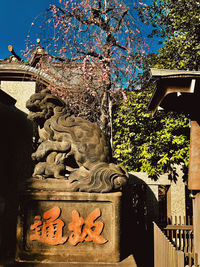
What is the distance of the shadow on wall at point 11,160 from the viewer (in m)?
4.73

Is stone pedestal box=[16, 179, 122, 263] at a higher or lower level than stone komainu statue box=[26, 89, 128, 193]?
lower

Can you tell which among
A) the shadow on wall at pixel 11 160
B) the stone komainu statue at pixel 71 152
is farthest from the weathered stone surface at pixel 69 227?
the shadow on wall at pixel 11 160

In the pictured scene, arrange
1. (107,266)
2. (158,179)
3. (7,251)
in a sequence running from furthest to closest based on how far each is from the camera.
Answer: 1. (158,179)
2. (7,251)
3. (107,266)

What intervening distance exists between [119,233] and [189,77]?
2365 millimetres

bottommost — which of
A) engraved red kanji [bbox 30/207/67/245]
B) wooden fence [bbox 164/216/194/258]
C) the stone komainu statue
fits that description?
wooden fence [bbox 164/216/194/258]

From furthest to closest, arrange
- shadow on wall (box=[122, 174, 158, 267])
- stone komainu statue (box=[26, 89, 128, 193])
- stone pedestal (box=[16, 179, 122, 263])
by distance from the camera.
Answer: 1. shadow on wall (box=[122, 174, 158, 267])
2. stone komainu statue (box=[26, 89, 128, 193])
3. stone pedestal (box=[16, 179, 122, 263])

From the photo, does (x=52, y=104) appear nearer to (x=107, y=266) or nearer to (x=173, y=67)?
(x=107, y=266)

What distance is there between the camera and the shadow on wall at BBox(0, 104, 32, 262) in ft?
15.5

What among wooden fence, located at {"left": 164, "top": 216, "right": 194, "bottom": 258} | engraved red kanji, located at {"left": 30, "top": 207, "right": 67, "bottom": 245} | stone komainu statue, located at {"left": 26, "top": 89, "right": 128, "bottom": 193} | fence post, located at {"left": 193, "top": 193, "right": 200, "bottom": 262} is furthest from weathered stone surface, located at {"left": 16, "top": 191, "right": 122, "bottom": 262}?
wooden fence, located at {"left": 164, "top": 216, "right": 194, "bottom": 258}

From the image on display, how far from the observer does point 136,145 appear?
7.10 m

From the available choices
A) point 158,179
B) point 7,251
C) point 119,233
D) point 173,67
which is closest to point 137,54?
point 173,67

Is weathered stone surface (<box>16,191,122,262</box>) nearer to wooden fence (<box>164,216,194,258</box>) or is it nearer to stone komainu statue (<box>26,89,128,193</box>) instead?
stone komainu statue (<box>26,89,128,193</box>)

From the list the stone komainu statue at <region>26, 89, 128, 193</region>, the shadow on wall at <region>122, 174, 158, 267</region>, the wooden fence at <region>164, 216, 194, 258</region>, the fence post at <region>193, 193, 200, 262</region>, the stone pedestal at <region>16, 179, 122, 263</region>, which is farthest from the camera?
the shadow on wall at <region>122, 174, 158, 267</region>

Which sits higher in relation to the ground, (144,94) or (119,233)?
(144,94)
